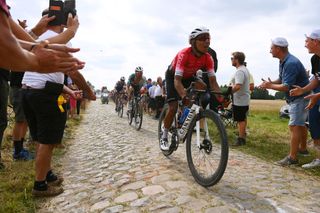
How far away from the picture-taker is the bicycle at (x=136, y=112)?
1189cm

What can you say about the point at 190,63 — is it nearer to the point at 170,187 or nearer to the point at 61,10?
the point at 170,187

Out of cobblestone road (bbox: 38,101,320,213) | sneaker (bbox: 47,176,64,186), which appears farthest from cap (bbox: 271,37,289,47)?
sneaker (bbox: 47,176,64,186)

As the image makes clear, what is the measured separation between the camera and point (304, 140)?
282 inches

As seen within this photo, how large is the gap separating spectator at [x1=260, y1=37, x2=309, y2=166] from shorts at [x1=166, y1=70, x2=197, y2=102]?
1.42 metres

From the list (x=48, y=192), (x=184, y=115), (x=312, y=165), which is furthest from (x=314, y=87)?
(x=48, y=192)

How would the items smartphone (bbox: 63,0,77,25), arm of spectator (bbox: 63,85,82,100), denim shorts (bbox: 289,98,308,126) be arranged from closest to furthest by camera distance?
smartphone (bbox: 63,0,77,25)
arm of spectator (bbox: 63,85,82,100)
denim shorts (bbox: 289,98,308,126)

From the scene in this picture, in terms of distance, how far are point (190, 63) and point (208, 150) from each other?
1.73 m

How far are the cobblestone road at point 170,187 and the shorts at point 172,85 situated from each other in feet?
3.92

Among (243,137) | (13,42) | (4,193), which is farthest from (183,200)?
(243,137)

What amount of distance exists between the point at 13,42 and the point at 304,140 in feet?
21.8

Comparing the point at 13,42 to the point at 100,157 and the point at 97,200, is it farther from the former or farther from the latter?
the point at 100,157

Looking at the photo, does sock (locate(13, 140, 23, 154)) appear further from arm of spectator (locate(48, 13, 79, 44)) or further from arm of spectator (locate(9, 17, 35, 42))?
arm of spectator (locate(9, 17, 35, 42))

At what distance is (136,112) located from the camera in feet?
40.7

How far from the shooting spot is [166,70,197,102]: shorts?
20.2ft
